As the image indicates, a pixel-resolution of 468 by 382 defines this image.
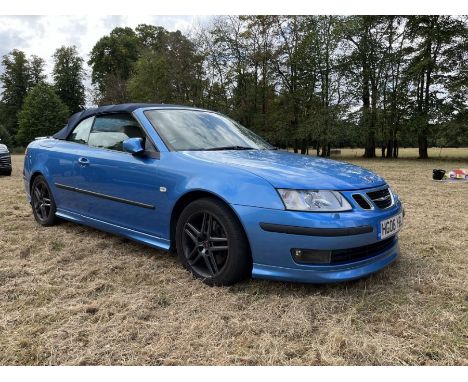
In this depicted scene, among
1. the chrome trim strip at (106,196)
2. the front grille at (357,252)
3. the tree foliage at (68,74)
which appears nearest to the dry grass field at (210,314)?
the front grille at (357,252)

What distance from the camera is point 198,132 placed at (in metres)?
3.72

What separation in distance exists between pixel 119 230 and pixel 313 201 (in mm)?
1957

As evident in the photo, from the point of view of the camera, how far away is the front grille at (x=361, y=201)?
2822 mm

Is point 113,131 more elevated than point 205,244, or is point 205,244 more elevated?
point 113,131

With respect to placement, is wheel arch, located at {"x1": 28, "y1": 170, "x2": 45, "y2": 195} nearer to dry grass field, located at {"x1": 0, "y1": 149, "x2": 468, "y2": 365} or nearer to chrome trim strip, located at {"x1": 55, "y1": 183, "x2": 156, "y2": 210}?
chrome trim strip, located at {"x1": 55, "y1": 183, "x2": 156, "y2": 210}

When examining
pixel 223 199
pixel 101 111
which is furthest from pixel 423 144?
pixel 223 199

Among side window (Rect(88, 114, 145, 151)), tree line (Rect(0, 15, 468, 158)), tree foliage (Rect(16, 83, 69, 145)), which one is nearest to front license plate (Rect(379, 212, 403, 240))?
side window (Rect(88, 114, 145, 151))

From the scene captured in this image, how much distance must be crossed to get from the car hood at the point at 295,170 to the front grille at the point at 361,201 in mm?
68

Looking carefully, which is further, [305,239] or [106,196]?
[106,196]

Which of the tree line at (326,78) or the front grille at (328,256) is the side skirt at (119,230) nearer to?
the front grille at (328,256)

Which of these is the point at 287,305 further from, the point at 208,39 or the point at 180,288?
the point at 208,39

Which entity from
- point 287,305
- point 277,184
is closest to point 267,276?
point 287,305

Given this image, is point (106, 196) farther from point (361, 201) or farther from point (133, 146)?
point (361, 201)

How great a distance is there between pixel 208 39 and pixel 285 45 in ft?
19.7
